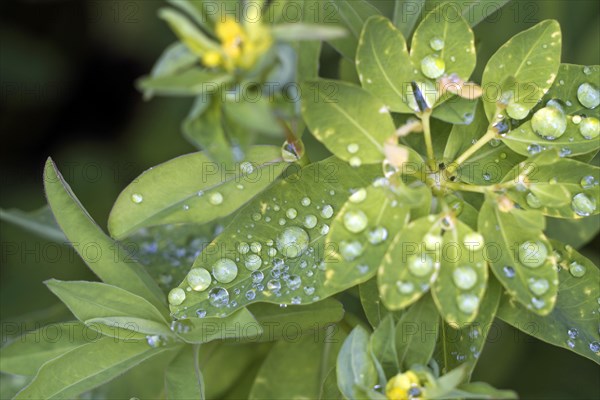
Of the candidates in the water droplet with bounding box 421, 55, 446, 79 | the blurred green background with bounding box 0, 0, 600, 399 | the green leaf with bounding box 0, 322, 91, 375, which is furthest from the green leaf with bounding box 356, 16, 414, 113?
the blurred green background with bounding box 0, 0, 600, 399

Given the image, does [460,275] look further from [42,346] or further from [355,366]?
[42,346]

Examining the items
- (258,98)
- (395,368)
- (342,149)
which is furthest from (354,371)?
(258,98)

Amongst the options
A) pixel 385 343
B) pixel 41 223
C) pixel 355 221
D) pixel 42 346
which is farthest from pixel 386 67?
pixel 41 223

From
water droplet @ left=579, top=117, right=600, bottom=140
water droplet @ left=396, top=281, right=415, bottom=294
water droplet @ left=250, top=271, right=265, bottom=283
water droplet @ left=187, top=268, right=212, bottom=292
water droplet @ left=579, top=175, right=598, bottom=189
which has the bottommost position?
water droplet @ left=250, top=271, right=265, bottom=283

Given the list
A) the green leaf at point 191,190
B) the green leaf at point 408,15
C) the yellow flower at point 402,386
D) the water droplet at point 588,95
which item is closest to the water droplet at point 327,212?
the green leaf at point 191,190

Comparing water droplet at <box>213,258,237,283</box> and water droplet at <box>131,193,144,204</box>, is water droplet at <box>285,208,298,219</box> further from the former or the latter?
water droplet at <box>131,193,144,204</box>

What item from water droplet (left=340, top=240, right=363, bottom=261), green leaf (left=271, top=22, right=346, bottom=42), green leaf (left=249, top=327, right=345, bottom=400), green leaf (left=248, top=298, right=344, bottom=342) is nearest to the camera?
green leaf (left=271, top=22, right=346, bottom=42)
